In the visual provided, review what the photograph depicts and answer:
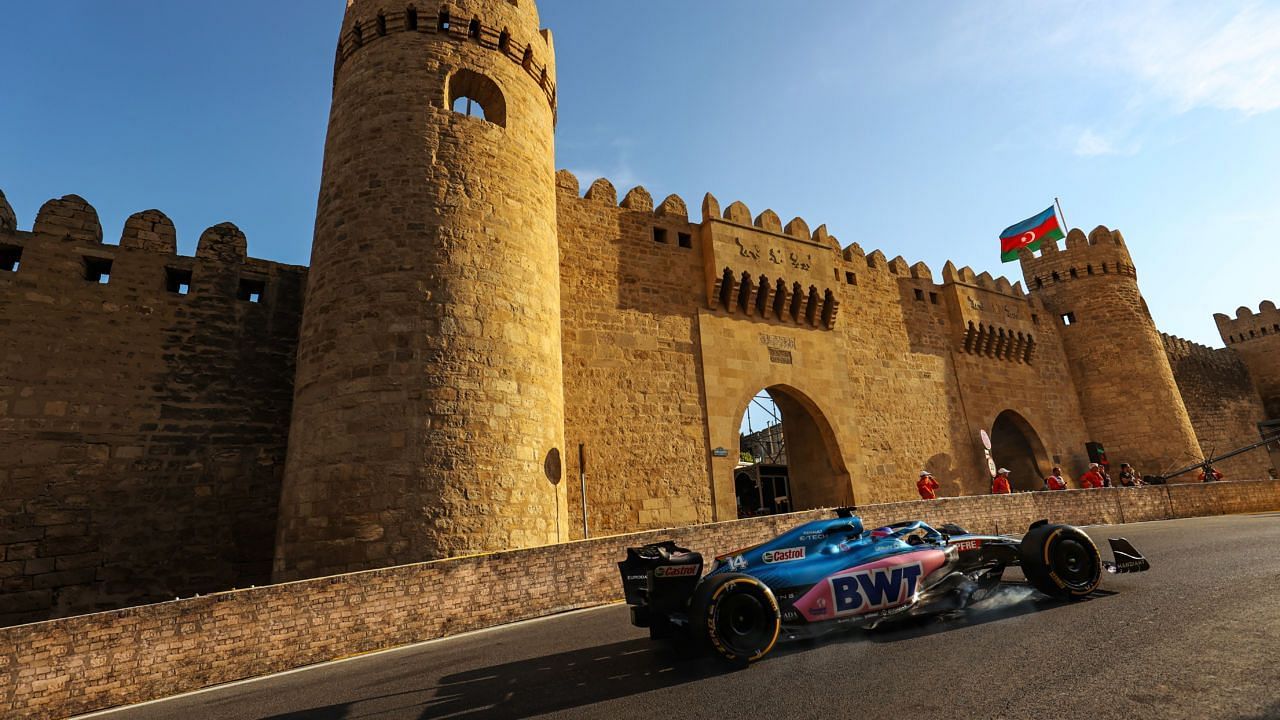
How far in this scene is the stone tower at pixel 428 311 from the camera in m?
8.42

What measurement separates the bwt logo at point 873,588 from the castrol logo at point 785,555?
320mm

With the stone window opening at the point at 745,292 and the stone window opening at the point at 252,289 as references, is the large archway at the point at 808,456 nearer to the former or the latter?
the stone window opening at the point at 745,292

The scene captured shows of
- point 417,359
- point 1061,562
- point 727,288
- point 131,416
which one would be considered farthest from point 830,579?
point 131,416

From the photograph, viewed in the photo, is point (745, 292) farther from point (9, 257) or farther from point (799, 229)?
point (9, 257)

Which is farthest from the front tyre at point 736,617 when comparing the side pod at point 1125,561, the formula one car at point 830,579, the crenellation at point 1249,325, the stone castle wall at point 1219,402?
the crenellation at point 1249,325

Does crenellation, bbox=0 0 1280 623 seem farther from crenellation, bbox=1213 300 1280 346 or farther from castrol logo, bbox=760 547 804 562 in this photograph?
crenellation, bbox=1213 300 1280 346

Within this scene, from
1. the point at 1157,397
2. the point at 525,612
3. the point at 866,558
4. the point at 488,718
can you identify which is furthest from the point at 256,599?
the point at 1157,397

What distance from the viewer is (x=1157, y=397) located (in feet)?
72.5

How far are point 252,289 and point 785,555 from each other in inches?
463

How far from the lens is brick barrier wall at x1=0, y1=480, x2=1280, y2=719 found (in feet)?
17.6

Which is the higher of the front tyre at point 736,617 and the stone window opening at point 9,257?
the stone window opening at point 9,257

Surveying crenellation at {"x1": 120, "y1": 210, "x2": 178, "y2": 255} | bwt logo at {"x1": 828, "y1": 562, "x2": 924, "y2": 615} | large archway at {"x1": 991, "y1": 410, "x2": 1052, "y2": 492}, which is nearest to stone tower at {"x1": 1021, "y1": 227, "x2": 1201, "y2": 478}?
large archway at {"x1": 991, "y1": 410, "x2": 1052, "y2": 492}

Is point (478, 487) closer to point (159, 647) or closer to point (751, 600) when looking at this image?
point (159, 647)

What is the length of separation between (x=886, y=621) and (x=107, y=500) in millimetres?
11453
